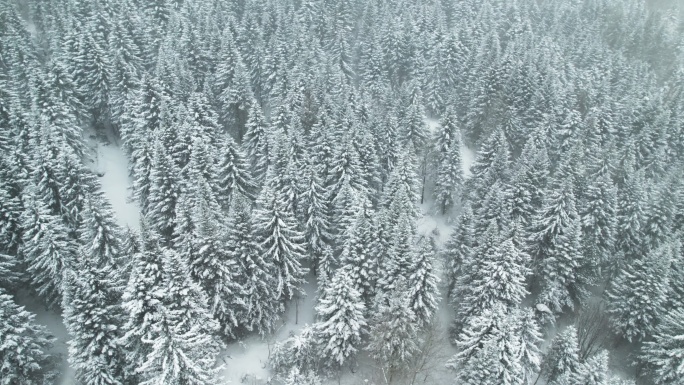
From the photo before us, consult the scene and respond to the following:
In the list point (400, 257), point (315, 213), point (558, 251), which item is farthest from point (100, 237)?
point (558, 251)

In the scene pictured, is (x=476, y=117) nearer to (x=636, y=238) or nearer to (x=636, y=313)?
(x=636, y=238)

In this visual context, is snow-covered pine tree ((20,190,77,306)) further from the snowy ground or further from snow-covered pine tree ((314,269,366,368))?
snow-covered pine tree ((314,269,366,368))

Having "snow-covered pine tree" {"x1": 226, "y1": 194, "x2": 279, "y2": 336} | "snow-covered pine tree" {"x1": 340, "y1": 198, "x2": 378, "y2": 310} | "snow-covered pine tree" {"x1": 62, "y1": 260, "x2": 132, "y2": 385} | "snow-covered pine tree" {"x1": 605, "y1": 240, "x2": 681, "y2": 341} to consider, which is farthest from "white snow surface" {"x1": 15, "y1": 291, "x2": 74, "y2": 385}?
"snow-covered pine tree" {"x1": 605, "y1": 240, "x2": 681, "y2": 341}

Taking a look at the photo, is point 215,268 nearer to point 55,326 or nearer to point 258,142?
point 55,326

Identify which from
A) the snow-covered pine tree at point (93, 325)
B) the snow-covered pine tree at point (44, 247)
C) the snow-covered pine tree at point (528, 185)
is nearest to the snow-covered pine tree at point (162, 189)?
the snow-covered pine tree at point (44, 247)

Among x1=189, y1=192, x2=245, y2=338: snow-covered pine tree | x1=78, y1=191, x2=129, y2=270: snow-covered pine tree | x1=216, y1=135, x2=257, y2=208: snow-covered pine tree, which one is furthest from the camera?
x1=216, y1=135, x2=257, y2=208: snow-covered pine tree

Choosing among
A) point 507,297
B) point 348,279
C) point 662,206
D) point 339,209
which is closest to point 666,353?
point 507,297
